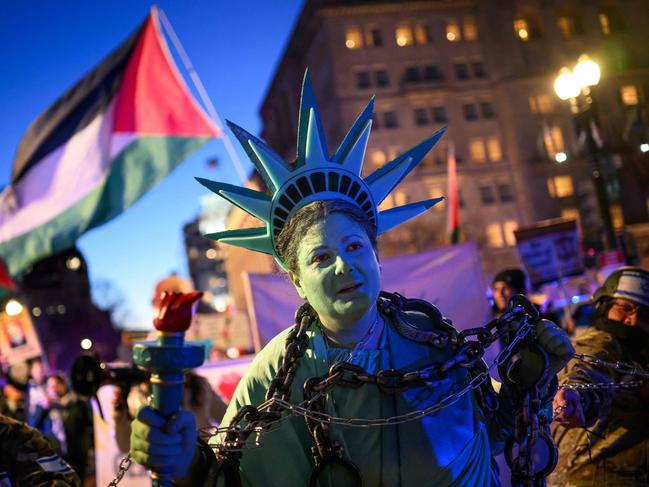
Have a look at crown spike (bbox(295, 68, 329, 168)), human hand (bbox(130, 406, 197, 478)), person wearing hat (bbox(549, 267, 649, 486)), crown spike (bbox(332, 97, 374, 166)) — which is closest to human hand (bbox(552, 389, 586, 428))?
person wearing hat (bbox(549, 267, 649, 486))

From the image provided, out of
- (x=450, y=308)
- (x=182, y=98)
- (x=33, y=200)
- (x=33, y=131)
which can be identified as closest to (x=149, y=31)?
(x=182, y=98)

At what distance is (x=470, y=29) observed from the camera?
52.6m

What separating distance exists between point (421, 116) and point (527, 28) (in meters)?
10.9

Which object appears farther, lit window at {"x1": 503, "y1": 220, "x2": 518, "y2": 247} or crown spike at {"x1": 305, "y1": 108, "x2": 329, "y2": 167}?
lit window at {"x1": 503, "y1": 220, "x2": 518, "y2": 247}

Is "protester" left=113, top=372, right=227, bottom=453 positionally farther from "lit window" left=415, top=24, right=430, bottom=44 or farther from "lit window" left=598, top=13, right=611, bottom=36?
"lit window" left=598, top=13, right=611, bottom=36

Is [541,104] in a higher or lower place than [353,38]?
lower

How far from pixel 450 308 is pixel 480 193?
146ft

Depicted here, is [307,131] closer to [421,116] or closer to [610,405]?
[610,405]

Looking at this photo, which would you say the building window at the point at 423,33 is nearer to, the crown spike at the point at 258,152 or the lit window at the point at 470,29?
the lit window at the point at 470,29

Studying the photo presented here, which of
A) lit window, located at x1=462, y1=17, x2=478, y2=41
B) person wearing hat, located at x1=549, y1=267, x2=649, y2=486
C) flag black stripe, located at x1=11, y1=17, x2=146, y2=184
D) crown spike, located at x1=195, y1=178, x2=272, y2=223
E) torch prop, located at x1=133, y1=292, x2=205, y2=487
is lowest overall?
person wearing hat, located at x1=549, y1=267, x2=649, y2=486

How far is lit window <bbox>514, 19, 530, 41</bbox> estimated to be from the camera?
50.5 meters

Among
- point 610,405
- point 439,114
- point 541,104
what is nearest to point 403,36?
point 439,114

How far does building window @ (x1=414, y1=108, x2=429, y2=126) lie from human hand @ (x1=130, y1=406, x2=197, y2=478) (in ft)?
165

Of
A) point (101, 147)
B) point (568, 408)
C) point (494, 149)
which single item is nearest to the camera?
point (568, 408)
